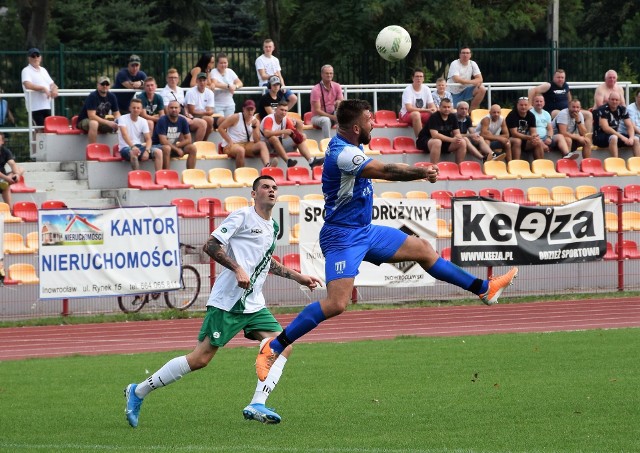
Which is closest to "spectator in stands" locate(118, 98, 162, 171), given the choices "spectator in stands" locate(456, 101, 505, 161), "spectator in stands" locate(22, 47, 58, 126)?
"spectator in stands" locate(22, 47, 58, 126)

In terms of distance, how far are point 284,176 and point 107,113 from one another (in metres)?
3.58

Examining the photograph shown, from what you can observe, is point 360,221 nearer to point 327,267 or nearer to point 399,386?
point 327,267

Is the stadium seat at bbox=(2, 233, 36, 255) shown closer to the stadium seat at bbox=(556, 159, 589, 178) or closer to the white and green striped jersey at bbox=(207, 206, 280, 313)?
the white and green striped jersey at bbox=(207, 206, 280, 313)

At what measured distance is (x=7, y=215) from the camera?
17656 millimetres

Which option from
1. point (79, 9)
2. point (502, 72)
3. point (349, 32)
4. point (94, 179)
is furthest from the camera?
point (79, 9)

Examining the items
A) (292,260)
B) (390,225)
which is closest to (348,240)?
(292,260)

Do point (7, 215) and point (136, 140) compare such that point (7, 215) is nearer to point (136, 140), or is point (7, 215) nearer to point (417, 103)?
point (136, 140)

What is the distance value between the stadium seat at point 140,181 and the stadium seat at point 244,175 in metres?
1.46

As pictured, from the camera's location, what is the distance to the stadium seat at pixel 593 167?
920 inches

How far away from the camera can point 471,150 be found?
22906 millimetres

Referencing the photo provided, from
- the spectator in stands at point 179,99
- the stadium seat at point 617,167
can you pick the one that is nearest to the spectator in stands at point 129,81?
the spectator in stands at point 179,99

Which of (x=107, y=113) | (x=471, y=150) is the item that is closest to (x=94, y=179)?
(x=107, y=113)

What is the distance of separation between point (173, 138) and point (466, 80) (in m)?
6.64

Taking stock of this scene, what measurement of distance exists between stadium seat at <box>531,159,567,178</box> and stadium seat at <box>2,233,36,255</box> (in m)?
10.6
